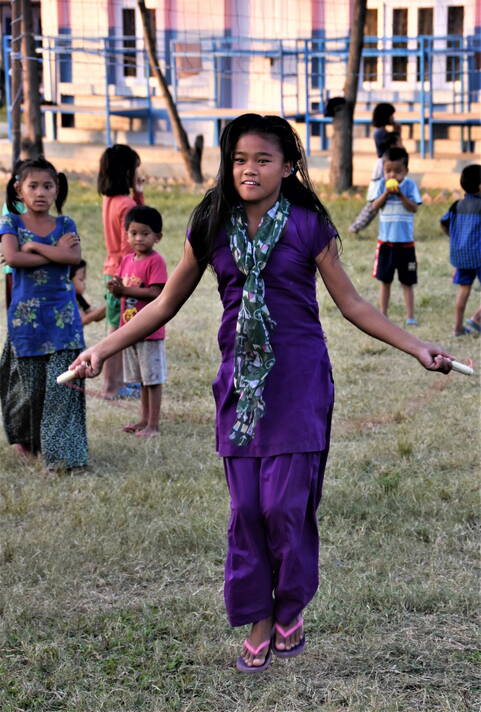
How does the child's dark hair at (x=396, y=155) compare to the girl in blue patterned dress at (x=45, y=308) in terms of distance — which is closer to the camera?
the girl in blue patterned dress at (x=45, y=308)

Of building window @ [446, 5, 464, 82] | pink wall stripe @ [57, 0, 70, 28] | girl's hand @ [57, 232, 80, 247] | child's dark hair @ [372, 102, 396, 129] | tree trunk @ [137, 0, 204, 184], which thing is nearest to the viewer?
girl's hand @ [57, 232, 80, 247]

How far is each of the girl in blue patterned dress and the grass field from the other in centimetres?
25

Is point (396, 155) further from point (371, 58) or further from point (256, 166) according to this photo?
point (371, 58)

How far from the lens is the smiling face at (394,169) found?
951 centimetres

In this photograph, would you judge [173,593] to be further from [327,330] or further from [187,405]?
[327,330]

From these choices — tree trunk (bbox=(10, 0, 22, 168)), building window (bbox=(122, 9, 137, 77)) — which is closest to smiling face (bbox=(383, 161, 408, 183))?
tree trunk (bbox=(10, 0, 22, 168))

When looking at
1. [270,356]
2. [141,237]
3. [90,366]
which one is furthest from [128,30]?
[270,356]

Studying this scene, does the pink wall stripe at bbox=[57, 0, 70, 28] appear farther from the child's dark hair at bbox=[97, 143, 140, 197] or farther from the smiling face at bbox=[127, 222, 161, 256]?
the smiling face at bbox=[127, 222, 161, 256]

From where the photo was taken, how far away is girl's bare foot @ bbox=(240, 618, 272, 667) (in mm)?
3674

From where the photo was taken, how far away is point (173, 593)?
4.39 metres

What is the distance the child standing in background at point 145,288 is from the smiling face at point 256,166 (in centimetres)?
279

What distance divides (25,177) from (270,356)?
261cm

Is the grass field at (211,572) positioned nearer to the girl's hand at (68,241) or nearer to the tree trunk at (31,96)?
the girl's hand at (68,241)

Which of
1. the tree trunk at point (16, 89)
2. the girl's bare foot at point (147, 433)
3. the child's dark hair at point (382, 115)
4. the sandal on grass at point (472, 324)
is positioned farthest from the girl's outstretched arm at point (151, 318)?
the tree trunk at point (16, 89)
